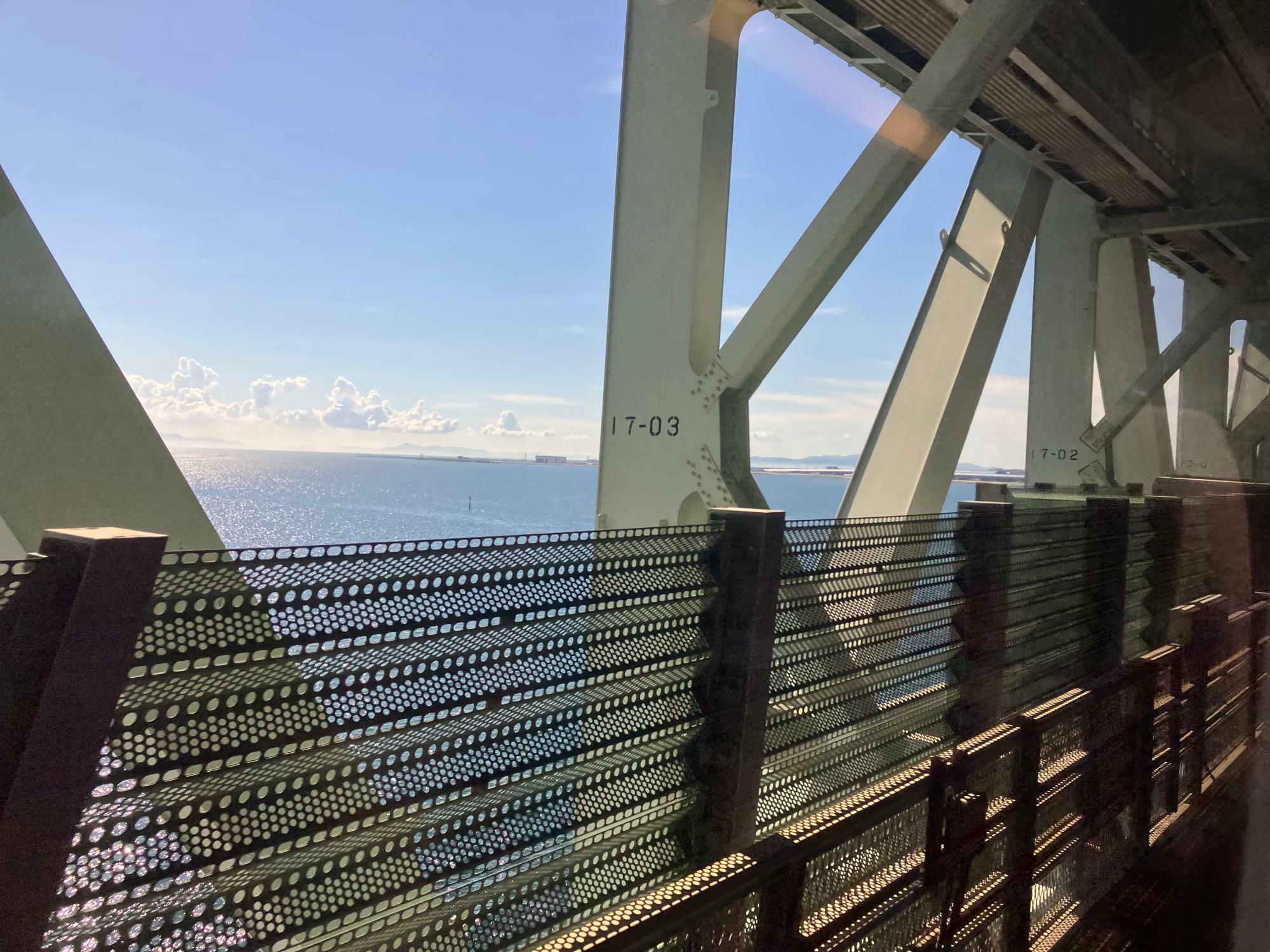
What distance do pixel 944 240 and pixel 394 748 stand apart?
9130 millimetres

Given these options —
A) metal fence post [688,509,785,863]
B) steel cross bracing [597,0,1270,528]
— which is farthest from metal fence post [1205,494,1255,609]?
metal fence post [688,509,785,863]

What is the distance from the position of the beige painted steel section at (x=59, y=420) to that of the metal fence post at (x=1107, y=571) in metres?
4.36

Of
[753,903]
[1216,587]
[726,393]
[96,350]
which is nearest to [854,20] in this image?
[726,393]

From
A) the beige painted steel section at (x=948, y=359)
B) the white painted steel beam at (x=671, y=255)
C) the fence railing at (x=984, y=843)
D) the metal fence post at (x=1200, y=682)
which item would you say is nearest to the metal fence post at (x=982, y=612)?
the fence railing at (x=984, y=843)

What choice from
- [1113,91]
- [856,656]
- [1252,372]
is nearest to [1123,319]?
[1113,91]

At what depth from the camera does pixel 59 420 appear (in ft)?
7.88

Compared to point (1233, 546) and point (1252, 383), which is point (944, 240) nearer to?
point (1233, 546)

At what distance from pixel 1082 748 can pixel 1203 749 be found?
2.03m

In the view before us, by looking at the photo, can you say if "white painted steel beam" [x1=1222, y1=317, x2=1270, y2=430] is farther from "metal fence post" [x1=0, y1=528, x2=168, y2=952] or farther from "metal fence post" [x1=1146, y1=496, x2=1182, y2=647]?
"metal fence post" [x1=0, y1=528, x2=168, y2=952]

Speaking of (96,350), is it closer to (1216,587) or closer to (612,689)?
(612,689)

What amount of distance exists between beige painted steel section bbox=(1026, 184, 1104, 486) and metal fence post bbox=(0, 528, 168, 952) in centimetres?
1192

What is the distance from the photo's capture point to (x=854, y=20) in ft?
21.7

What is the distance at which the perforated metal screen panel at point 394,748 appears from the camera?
51.8 inches

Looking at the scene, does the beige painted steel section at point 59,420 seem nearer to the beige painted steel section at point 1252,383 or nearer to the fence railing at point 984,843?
the fence railing at point 984,843
